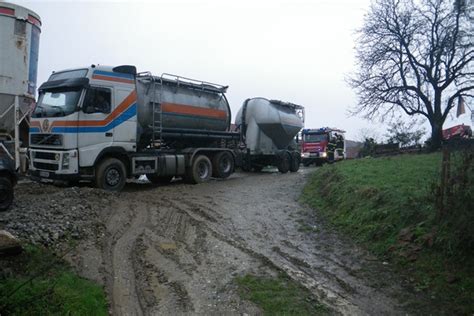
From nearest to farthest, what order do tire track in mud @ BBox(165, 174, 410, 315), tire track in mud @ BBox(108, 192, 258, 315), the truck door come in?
tire track in mud @ BBox(108, 192, 258, 315), tire track in mud @ BBox(165, 174, 410, 315), the truck door

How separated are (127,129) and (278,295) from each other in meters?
8.42

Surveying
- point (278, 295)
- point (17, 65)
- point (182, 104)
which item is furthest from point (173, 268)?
point (17, 65)

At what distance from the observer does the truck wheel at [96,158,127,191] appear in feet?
36.1

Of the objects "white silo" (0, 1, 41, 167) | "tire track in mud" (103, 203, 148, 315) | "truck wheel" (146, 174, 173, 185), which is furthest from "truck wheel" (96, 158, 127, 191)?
"white silo" (0, 1, 41, 167)

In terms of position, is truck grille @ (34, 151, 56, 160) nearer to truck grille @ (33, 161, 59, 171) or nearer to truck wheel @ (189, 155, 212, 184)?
truck grille @ (33, 161, 59, 171)

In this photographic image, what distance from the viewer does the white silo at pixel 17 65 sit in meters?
12.1

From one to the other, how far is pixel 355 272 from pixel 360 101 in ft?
67.5

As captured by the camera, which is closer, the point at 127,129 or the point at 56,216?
the point at 56,216

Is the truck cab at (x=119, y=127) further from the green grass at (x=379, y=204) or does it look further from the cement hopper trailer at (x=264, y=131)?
the green grass at (x=379, y=204)

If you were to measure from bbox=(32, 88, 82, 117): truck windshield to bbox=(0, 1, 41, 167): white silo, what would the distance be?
4.60 feet

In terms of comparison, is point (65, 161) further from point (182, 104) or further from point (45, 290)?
point (45, 290)

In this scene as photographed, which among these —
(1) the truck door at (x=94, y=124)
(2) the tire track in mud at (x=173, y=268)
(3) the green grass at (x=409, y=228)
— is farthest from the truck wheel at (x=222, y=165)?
(2) the tire track in mud at (x=173, y=268)

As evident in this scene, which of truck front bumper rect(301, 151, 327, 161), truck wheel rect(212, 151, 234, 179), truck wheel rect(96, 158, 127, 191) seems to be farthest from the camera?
truck front bumper rect(301, 151, 327, 161)

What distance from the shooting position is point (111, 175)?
11.4 meters
